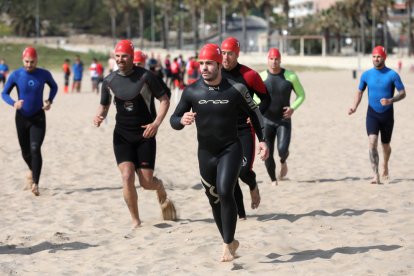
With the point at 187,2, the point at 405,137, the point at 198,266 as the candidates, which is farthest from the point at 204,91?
the point at 187,2

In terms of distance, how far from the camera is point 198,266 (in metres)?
6.97

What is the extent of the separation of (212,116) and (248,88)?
Result: 5.80ft

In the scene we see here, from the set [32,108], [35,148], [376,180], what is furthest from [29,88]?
[376,180]

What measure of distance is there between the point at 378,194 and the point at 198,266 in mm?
4213

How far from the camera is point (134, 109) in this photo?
8.51m

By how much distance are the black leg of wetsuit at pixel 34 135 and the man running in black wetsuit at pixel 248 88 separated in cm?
328

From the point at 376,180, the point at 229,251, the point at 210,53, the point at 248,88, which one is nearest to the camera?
the point at 210,53

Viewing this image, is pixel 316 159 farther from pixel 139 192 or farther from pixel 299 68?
pixel 299 68

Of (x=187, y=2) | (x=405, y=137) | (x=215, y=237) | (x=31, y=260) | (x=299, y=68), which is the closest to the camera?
(x=31, y=260)

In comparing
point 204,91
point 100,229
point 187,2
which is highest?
point 187,2

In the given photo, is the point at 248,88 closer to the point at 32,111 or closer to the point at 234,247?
the point at 234,247

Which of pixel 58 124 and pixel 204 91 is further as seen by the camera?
pixel 58 124

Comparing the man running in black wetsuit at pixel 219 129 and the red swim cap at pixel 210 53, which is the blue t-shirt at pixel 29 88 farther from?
the red swim cap at pixel 210 53

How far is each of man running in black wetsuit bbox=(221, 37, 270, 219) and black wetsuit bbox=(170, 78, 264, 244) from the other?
53.3 inches
